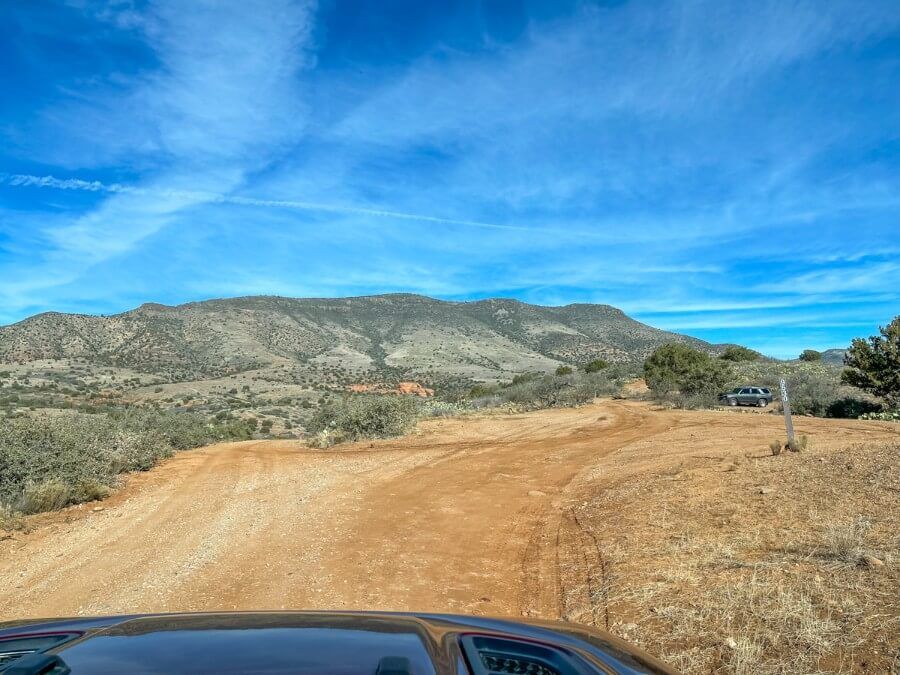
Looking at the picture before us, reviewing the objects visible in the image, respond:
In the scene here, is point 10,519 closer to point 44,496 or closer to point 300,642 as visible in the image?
point 44,496

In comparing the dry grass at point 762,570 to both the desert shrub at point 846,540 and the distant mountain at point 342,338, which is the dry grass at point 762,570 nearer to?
the desert shrub at point 846,540

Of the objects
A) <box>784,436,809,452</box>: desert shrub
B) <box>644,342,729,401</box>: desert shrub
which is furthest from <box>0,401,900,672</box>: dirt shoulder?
<box>644,342,729,401</box>: desert shrub

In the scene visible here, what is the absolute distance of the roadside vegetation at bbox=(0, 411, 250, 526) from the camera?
1084 cm

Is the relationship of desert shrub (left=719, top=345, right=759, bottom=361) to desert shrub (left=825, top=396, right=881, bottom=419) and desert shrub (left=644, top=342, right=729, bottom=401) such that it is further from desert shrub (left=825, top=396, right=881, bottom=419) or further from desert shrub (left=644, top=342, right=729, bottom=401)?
desert shrub (left=825, top=396, right=881, bottom=419)

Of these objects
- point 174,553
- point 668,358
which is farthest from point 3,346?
point 174,553

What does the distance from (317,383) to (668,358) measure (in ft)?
116

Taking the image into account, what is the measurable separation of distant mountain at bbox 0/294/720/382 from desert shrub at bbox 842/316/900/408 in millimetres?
46944

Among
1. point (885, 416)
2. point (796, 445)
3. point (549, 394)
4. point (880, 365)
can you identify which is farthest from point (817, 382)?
point (796, 445)

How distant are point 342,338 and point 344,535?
7974 cm

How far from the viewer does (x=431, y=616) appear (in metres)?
2.51

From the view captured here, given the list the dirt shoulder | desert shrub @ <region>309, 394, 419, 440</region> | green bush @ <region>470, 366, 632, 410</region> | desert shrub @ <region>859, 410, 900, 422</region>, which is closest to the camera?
the dirt shoulder

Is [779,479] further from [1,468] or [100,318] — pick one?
[100,318]

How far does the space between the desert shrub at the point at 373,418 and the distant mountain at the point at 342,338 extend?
41.6 m

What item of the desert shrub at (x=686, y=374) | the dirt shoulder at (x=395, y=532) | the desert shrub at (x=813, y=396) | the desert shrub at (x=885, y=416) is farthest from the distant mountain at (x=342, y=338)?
the dirt shoulder at (x=395, y=532)
